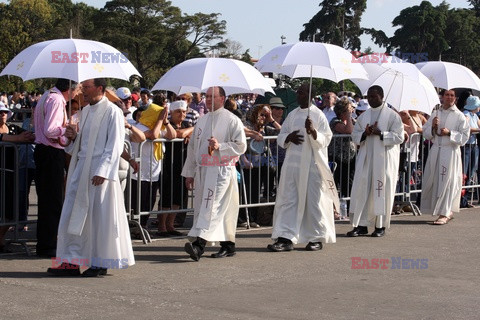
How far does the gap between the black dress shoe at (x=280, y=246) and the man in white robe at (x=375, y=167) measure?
1556mm

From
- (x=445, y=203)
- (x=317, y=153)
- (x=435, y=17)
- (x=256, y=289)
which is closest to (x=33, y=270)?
(x=256, y=289)

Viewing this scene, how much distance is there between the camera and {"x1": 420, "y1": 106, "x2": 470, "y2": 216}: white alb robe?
46.4ft

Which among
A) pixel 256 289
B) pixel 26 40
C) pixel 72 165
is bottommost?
pixel 256 289

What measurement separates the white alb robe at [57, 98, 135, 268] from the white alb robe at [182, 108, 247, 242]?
1.35 meters

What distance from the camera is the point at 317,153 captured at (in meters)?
11.6

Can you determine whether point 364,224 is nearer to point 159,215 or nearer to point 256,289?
point 159,215

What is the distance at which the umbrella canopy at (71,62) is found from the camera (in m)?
9.82

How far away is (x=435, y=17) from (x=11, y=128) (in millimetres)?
94257

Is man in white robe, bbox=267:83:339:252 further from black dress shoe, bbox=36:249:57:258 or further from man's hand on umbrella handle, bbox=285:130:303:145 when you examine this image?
black dress shoe, bbox=36:249:57:258

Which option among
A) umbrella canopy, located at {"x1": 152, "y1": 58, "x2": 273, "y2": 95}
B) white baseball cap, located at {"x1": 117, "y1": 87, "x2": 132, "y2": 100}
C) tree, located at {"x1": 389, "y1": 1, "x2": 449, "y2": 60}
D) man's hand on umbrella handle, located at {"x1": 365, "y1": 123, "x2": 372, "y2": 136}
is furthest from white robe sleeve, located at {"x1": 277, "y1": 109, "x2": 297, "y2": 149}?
tree, located at {"x1": 389, "y1": 1, "x2": 449, "y2": 60}

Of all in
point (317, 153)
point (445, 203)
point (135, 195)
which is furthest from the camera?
point (445, 203)

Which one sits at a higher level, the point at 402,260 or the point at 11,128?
the point at 11,128

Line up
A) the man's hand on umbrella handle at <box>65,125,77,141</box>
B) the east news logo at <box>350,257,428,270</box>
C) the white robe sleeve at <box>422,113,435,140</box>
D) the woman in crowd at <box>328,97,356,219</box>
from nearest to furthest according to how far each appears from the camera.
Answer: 1. the man's hand on umbrella handle at <box>65,125,77,141</box>
2. the east news logo at <box>350,257,428,270</box>
3. the white robe sleeve at <box>422,113,435,140</box>
4. the woman in crowd at <box>328,97,356,219</box>

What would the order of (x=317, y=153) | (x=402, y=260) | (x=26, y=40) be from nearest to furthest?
(x=402, y=260)
(x=317, y=153)
(x=26, y=40)
